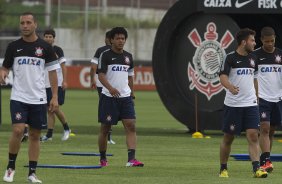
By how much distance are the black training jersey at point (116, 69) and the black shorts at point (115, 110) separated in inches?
3.8

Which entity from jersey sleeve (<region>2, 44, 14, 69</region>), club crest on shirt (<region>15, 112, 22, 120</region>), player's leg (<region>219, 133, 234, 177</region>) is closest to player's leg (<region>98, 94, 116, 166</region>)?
player's leg (<region>219, 133, 234, 177</region>)

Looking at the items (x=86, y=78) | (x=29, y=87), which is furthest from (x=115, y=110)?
(x=86, y=78)

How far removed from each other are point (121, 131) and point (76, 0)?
145 ft

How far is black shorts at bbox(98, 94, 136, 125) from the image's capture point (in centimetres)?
1778

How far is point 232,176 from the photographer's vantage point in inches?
630

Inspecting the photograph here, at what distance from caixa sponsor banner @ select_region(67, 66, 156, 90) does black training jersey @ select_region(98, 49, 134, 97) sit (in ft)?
124

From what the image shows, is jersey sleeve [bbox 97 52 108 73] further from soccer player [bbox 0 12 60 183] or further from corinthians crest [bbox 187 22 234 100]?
corinthians crest [bbox 187 22 234 100]

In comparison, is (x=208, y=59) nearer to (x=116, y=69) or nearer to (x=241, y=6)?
(x=241, y=6)

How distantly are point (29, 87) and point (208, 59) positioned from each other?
12.2 meters

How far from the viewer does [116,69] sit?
17.9 metres

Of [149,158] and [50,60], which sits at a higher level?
[50,60]

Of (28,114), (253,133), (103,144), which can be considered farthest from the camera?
(103,144)

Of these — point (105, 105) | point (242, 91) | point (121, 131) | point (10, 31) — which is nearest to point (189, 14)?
point (121, 131)

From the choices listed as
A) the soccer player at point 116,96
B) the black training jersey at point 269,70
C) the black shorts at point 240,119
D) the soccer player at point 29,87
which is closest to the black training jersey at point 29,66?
the soccer player at point 29,87
